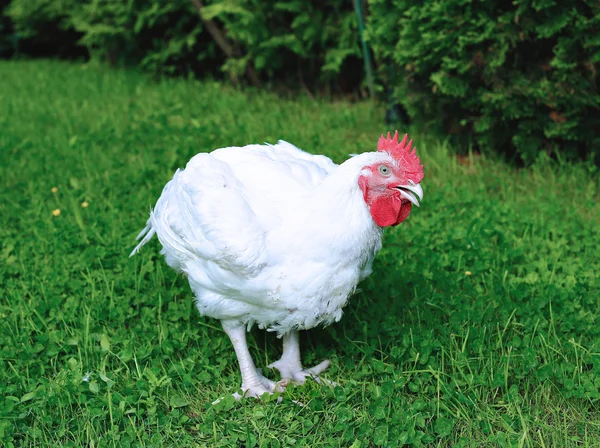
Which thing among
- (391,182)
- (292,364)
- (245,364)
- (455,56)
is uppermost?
(391,182)

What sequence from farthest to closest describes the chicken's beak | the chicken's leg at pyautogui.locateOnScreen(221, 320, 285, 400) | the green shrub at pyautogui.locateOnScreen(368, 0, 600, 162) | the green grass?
the green shrub at pyautogui.locateOnScreen(368, 0, 600, 162) < the chicken's leg at pyautogui.locateOnScreen(221, 320, 285, 400) < the green grass < the chicken's beak

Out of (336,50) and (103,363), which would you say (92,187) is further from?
(336,50)

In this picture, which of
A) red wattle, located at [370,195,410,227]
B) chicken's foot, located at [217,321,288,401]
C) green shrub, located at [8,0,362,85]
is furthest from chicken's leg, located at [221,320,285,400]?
green shrub, located at [8,0,362,85]

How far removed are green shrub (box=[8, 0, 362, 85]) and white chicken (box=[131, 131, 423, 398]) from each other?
4.60 m

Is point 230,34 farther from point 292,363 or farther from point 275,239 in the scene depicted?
point 275,239

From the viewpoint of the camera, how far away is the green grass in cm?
313

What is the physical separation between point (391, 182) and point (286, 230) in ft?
1.72

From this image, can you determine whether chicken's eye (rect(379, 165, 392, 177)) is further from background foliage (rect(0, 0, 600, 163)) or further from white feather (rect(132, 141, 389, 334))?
background foliage (rect(0, 0, 600, 163))

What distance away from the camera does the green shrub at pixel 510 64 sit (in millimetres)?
5098

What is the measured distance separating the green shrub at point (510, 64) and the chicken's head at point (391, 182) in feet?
9.08

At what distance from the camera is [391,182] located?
2920 mm

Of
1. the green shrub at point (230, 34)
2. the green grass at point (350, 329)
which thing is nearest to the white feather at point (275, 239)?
the green grass at point (350, 329)

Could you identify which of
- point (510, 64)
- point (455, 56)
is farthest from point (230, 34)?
point (510, 64)

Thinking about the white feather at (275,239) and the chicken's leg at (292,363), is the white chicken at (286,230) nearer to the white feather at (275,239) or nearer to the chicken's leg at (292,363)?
the white feather at (275,239)
